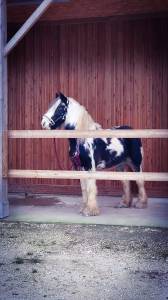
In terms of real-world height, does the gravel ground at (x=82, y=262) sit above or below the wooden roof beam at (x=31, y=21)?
below

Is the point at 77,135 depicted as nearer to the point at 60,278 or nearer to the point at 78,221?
the point at 78,221

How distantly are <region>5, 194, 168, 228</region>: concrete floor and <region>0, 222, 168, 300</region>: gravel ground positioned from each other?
0.93 ft

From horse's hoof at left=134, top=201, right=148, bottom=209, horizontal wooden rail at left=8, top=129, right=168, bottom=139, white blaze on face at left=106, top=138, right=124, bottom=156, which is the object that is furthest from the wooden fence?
horse's hoof at left=134, top=201, right=148, bottom=209

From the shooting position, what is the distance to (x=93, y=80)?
28.9 ft

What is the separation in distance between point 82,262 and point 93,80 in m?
4.90

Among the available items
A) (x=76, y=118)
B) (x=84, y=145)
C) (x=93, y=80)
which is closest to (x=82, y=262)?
(x=84, y=145)

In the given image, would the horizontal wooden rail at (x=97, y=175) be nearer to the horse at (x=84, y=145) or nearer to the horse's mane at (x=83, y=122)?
the horse at (x=84, y=145)

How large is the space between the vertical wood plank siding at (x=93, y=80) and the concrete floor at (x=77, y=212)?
0.76 metres

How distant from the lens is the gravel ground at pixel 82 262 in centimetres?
368

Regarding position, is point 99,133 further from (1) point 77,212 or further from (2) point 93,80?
(2) point 93,80

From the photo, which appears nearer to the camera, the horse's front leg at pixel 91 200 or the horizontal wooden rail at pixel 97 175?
the horizontal wooden rail at pixel 97 175

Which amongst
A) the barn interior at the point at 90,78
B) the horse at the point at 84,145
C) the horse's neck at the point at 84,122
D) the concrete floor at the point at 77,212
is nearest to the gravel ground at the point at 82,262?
the concrete floor at the point at 77,212

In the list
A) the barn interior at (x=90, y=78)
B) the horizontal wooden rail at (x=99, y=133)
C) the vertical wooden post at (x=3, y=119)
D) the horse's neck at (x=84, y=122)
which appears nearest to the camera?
the horizontal wooden rail at (x=99, y=133)

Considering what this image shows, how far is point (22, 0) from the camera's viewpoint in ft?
23.7
